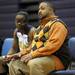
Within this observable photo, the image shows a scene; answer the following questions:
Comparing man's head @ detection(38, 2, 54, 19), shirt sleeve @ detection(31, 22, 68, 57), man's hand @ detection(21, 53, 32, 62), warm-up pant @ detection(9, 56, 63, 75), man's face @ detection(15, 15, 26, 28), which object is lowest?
warm-up pant @ detection(9, 56, 63, 75)

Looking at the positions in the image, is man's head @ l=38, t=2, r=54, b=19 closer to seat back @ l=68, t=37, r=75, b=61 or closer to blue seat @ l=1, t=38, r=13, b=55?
seat back @ l=68, t=37, r=75, b=61

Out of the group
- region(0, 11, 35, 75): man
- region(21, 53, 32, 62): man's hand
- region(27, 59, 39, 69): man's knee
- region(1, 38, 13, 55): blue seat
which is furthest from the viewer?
region(1, 38, 13, 55): blue seat

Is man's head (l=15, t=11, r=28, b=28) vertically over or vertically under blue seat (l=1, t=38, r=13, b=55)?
over

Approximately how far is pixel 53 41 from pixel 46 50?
148 millimetres

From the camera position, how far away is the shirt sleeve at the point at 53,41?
16.6 feet

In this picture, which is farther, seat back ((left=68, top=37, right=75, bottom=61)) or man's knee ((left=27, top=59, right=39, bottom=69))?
seat back ((left=68, top=37, right=75, bottom=61))

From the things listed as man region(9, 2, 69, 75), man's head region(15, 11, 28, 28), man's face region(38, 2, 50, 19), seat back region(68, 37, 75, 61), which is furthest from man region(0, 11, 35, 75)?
seat back region(68, 37, 75, 61)

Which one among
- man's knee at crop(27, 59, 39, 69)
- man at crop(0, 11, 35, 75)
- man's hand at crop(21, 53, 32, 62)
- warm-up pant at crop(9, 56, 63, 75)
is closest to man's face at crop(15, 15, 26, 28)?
man at crop(0, 11, 35, 75)

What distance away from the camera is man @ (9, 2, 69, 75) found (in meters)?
5.03

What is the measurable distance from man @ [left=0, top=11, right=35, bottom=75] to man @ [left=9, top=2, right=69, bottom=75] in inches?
13.0

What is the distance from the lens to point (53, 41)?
199 inches

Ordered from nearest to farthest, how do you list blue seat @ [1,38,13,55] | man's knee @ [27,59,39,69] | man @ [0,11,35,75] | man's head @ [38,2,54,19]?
1. man's knee @ [27,59,39,69]
2. man's head @ [38,2,54,19]
3. man @ [0,11,35,75]
4. blue seat @ [1,38,13,55]

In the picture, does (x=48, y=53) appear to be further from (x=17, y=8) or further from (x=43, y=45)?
(x=17, y=8)

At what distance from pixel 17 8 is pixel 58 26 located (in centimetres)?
374
